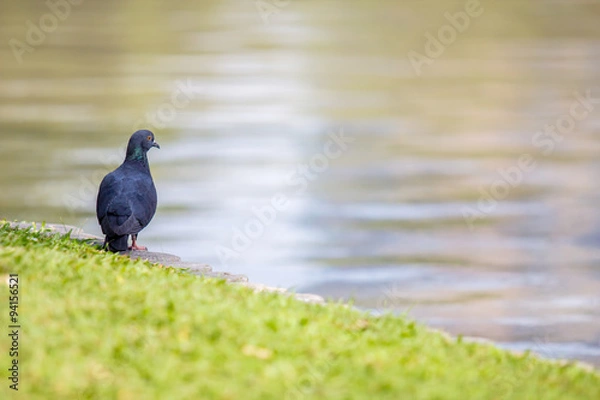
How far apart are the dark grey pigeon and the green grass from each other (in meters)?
1.17

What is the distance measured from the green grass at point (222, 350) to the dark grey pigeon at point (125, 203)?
1.17 metres

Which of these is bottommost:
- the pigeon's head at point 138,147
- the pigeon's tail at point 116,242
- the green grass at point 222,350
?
Answer: the green grass at point 222,350

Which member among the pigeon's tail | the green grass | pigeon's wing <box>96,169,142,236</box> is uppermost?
pigeon's wing <box>96,169,142,236</box>

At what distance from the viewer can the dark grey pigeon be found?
815cm

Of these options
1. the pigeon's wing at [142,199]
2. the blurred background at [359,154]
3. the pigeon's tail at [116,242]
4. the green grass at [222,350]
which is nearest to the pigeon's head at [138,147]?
the pigeon's wing at [142,199]

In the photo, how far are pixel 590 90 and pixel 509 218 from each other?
8.37 metres

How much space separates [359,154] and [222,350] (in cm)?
1052

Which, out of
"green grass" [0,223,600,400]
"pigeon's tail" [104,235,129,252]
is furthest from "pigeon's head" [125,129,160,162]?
"green grass" [0,223,600,400]

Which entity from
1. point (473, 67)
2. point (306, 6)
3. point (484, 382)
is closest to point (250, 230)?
point (484, 382)

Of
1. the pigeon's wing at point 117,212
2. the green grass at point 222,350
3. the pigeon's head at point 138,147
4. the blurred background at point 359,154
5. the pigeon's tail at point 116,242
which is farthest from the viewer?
the blurred background at point 359,154

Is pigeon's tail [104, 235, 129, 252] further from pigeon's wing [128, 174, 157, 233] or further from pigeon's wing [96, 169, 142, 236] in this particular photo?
pigeon's wing [128, 174, 157, 233]

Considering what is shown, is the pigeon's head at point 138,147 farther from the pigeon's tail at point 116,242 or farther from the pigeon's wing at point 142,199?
the pigeon's tail at point 116,242

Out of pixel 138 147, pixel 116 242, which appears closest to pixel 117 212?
pixel 116 242

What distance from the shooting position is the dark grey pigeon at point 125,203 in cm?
815
